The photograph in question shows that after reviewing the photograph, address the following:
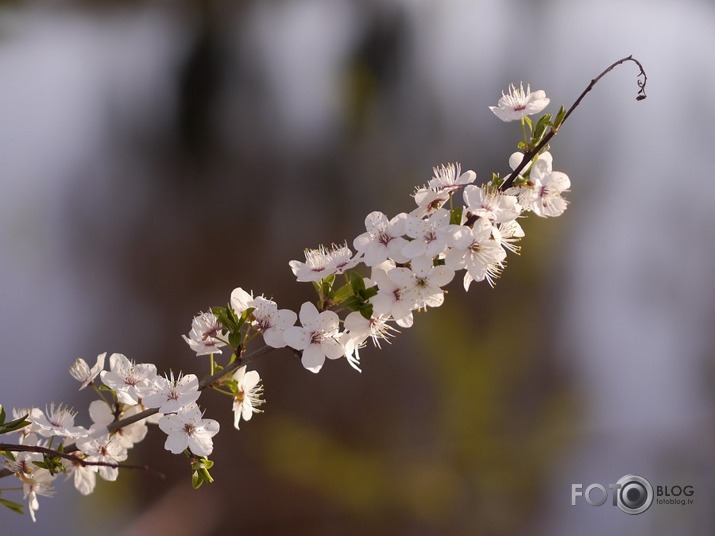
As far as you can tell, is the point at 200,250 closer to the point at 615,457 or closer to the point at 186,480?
the point at 186,480

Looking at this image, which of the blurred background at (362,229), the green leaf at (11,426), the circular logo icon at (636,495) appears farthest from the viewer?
the blurred background at (362,229)

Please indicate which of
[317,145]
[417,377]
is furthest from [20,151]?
[417,377]

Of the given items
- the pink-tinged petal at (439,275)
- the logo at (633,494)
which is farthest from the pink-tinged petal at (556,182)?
the logo at (633,494)

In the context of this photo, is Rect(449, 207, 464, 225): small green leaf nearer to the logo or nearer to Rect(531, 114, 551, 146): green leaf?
Rect(531, 114, 551, 146): green leaf

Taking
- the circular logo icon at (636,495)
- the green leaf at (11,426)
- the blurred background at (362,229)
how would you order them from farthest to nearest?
the blurred background at (362,229), the circular logo icon at (636,495), the green leaf at (11,426)

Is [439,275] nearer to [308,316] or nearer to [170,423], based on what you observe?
[308,316]

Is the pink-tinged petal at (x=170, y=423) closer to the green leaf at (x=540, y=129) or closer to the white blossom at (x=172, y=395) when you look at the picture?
the white blossom at (x=172, y=395)

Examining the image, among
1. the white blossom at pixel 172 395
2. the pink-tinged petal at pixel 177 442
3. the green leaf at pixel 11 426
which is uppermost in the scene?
the white blossom at pixel 172 395
